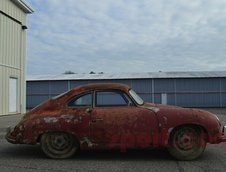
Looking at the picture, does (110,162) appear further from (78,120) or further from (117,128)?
(78,120)

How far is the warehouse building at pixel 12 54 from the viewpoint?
1001 inches

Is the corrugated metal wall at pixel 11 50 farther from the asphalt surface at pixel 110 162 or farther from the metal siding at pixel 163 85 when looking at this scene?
the metal siding at pixel 163 85

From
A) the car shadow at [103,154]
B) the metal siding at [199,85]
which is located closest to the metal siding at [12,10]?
the car shadow at [103,154]

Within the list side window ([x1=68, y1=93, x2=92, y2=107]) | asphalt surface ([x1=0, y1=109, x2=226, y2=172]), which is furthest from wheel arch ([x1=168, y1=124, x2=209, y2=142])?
side window ([x1=68, y1=93, x2=92, y2=107])

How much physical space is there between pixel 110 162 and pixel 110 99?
56.5 inches

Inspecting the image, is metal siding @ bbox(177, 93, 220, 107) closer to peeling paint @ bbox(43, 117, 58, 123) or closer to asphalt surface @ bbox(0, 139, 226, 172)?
asphalt surface @ bbox(0, 139, 226, 172)

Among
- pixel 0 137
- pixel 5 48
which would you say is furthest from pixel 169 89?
pixel 0 137

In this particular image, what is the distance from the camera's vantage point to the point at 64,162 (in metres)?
8.55

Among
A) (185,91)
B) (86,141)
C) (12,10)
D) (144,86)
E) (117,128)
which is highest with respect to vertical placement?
(12,10)

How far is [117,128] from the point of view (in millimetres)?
8688

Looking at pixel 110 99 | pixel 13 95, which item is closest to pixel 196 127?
pixel 110 99

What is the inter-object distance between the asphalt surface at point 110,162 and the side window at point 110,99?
116cm

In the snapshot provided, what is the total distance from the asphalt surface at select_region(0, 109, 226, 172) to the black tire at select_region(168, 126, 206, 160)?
0.17 meters

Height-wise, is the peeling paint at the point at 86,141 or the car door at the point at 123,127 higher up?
the car door at the point at 123,127
